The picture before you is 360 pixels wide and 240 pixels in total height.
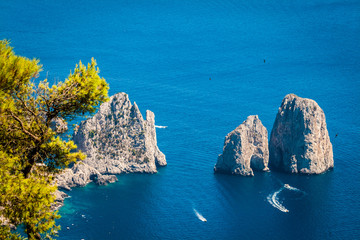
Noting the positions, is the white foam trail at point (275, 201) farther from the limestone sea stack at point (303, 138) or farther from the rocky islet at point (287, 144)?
the limestone sea stack at point (303, 138)

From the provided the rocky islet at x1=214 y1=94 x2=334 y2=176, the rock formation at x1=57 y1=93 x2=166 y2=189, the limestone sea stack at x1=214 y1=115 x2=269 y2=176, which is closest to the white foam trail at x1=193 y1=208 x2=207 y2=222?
the rock formation at x1=57 y1=93 x2=166 y2=189

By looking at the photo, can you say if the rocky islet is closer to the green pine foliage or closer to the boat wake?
the boat wake

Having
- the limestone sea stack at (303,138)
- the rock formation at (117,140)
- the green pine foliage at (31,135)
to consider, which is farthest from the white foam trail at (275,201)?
the green pine foliage at (31,135)

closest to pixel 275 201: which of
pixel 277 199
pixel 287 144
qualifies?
pixel 277 199

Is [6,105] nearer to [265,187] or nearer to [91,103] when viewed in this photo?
[91,103]

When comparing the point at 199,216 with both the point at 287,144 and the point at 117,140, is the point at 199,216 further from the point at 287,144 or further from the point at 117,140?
the point at 287,144

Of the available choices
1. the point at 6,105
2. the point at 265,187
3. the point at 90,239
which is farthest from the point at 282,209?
the point at 6,105

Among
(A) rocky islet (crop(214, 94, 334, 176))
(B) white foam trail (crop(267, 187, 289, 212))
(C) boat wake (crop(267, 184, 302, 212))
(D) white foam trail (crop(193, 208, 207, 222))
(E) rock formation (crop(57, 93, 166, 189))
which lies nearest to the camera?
(D) white foam trail (crop(193, 208, 207, 222))
